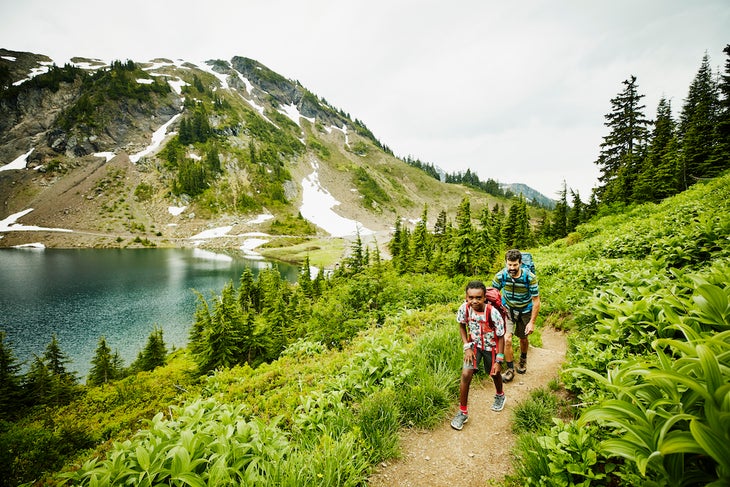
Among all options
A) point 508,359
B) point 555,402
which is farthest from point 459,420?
point 508,359

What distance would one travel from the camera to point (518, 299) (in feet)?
18.3

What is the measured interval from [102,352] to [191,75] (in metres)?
238

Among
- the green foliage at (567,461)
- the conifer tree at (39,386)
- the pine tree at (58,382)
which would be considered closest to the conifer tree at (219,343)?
the pine tree at (58,382)

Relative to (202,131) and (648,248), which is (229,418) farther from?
(202,131)

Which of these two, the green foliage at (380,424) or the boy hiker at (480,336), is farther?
the boy hiker at (480,336)

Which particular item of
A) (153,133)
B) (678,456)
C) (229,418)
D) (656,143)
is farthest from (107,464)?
(153,133)

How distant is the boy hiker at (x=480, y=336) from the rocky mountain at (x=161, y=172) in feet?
326

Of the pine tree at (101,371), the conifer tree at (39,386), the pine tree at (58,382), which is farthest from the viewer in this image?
the pine tree at (101,371)

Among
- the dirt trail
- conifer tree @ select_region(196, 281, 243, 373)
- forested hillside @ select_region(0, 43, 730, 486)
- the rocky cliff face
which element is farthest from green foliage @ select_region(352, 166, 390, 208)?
the dirt trail

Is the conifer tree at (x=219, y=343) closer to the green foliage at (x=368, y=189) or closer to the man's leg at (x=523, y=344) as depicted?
the man's leg at (x=523, y=344)

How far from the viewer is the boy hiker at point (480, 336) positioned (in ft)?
14.3

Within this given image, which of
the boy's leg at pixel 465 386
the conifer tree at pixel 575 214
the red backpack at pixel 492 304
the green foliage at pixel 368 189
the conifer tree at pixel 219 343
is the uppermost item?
the green foliage at pixel 368 189

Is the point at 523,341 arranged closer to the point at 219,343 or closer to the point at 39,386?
the point at 219,343

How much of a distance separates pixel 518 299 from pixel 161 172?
156195mm
